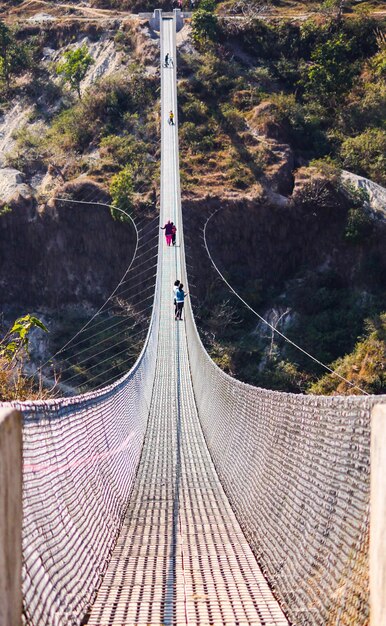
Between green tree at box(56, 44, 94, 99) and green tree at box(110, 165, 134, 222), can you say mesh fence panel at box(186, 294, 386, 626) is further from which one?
green tree at box(56, 44, 94, 99)

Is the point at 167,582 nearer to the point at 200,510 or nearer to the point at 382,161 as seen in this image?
the point at 200,510

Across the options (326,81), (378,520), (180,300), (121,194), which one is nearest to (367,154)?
(326,81)

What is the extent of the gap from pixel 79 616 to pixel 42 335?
14667 mm

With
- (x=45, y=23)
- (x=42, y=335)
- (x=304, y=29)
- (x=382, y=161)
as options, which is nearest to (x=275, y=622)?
(x=42, y=335)

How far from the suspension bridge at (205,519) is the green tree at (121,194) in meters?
11.5

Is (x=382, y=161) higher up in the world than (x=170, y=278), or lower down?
higher up

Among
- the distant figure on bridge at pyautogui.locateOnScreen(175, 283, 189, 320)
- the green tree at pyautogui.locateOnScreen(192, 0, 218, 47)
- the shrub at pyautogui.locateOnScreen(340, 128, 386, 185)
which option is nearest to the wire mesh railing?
the distant figure on bridge at pyautogui.locateOnScreen(175, 283, 189, 320)

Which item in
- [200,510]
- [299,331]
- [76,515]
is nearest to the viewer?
[76,515]

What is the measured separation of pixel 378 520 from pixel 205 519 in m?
3.04

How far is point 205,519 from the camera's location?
4938mm

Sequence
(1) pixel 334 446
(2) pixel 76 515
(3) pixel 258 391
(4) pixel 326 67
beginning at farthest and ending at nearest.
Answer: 1. (4) pixel 326 67
2. (3) pixel 258 391
3. (2) pixel 76 515
4. (1) pixel 334 446

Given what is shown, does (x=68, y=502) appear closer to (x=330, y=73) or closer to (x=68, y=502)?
(x=68, y=502)

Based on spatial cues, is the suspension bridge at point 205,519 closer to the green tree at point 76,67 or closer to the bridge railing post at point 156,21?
the green tree at point 76,67

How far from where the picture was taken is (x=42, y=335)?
17.3 meters
